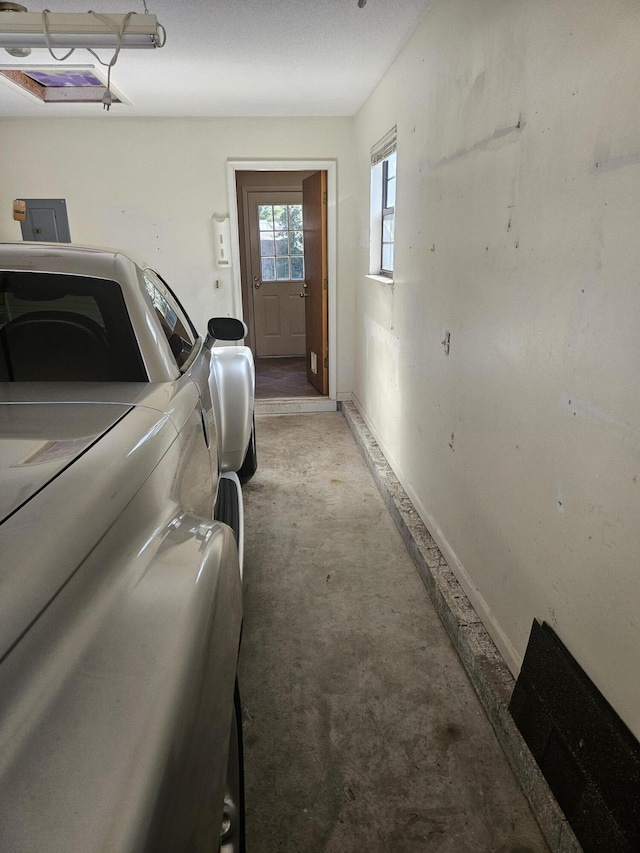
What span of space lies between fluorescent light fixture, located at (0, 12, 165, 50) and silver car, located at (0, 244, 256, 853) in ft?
4.86

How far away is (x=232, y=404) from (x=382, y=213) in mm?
2133

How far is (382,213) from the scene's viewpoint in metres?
4.07

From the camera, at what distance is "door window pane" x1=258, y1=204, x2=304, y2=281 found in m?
6.99

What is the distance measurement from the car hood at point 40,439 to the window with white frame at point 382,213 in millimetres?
2955

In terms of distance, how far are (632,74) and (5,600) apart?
1.50 m

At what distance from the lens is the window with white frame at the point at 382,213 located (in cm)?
383

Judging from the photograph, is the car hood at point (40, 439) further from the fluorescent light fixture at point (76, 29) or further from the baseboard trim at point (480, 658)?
the fluorescent light fixture at point (76, 29)

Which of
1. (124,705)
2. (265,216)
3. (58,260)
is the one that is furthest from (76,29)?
(265,216)

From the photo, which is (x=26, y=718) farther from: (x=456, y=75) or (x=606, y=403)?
(x=456, y=75)

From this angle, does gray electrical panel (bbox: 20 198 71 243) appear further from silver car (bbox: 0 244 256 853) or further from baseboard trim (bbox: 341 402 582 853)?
silver car (bbox: 0 244 256 853)

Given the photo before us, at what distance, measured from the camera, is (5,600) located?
624mm

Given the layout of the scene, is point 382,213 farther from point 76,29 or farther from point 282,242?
point 282,242

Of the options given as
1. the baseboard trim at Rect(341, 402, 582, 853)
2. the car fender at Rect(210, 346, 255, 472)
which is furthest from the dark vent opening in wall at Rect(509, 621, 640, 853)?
the car fender at Rect(210, 346, 255, 472)

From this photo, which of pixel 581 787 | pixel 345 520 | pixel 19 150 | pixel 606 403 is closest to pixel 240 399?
pixel 345 520
